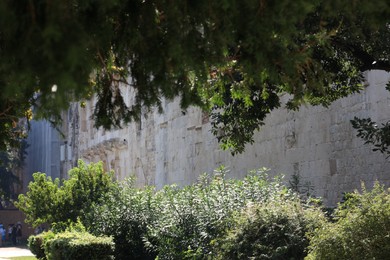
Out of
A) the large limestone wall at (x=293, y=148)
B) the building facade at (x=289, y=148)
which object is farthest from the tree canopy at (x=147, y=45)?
the building facade at (x=289, y=148)

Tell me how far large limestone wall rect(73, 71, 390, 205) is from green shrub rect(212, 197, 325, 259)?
3.21 metres

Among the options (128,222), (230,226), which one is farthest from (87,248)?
(230,226)

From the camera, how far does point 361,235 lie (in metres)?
8.85

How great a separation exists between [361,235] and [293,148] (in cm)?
914

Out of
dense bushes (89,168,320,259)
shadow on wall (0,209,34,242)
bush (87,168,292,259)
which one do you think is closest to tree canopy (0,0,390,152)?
dense bushes (89,168,320,259)

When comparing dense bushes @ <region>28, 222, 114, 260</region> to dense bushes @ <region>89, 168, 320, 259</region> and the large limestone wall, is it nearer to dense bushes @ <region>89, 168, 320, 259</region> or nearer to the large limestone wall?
dense bushes @ <region>89, 168, 320, 259</region>

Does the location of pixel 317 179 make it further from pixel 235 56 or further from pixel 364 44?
pixel 235 56

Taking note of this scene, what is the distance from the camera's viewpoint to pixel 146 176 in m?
30.5

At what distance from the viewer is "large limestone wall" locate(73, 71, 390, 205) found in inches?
589

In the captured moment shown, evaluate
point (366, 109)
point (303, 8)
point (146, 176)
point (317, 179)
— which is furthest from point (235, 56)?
point (146, 176)

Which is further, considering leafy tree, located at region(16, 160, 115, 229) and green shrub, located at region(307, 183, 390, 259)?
leafy tree, located at region(16, 160, 115, 229)

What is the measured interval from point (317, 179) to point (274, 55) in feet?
36.0

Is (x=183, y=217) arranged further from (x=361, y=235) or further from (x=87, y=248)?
(x=361, y=235)

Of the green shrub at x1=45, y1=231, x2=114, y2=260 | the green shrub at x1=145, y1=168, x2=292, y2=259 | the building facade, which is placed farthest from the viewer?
the building facade
